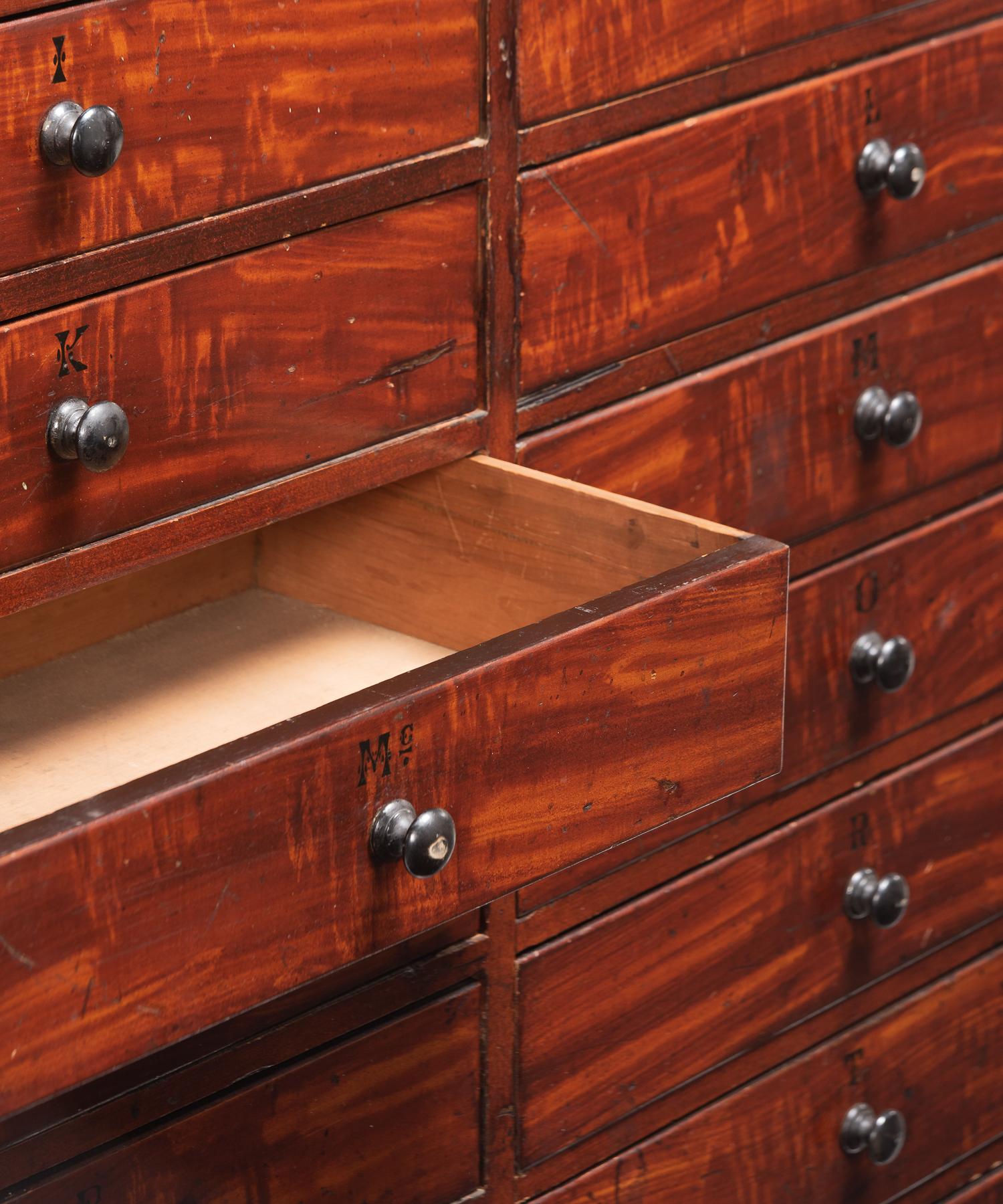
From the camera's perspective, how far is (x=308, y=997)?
1.18 metres

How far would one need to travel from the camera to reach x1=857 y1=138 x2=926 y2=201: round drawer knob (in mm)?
1369

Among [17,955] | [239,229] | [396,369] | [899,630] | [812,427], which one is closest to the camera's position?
[17,955]

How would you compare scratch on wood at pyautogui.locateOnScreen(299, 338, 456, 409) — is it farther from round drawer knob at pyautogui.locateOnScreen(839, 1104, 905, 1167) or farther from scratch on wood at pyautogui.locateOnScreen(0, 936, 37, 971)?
round drawer knob at pyautogui.locateOnScreen(839, 1104, 905, 1167)

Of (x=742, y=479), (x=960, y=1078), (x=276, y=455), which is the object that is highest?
(x=276, y=455)

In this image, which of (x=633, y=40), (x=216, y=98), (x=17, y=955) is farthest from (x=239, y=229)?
(x=17, y=955)

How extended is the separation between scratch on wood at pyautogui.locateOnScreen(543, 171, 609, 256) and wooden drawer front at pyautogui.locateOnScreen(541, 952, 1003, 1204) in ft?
2.02

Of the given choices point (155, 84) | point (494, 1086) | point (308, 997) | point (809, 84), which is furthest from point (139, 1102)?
point (809, 84)

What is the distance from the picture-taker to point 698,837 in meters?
1.42

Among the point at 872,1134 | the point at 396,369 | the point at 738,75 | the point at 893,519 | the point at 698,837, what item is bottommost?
the point at 872,1134

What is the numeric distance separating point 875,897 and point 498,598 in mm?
490

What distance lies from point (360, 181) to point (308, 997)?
17.7 inches

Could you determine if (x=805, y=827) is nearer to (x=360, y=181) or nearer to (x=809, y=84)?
(x=809, y=84)

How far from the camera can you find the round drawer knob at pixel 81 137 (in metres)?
0.92

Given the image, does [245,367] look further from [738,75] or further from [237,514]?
[738,75]
